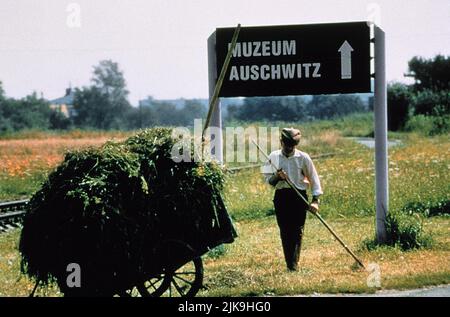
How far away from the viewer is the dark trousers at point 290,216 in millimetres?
9352

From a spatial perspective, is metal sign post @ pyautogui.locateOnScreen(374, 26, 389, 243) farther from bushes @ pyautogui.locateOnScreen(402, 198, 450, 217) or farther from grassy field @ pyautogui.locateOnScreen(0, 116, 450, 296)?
bushes @ pyautogui.locateOnScreen(402, 198, 450, 217)

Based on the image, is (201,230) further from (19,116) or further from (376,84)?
(19,116)

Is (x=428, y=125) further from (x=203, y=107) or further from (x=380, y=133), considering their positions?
(x=380, y=133)

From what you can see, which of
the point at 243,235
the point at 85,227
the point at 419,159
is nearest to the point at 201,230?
the point at 85,227

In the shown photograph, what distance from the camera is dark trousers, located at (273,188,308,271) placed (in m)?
9.35

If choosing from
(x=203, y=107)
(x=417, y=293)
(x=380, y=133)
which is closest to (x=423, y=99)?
(x=203, y=107)

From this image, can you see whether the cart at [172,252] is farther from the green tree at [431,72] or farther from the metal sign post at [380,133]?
the green tree at [431,72]

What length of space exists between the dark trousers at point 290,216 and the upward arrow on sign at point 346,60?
2116mm

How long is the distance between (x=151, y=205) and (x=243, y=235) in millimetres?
5837

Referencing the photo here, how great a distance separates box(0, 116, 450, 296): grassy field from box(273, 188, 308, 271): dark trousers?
35cm

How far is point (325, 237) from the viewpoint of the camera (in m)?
12.6

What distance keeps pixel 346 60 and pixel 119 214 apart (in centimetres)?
470

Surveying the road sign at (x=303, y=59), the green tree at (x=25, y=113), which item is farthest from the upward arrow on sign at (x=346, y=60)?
the green tree at (x=25, y=113)

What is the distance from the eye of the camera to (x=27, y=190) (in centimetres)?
2097
